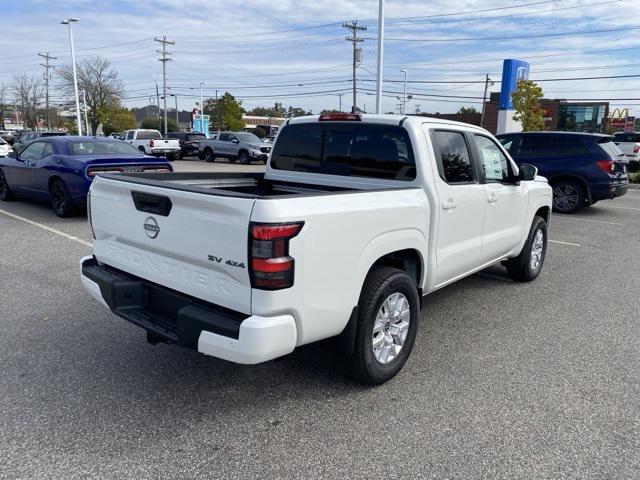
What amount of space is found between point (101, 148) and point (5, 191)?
338 cm

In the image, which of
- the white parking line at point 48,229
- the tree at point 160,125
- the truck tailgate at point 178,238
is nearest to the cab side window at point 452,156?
the truck tailgate at point 178,238

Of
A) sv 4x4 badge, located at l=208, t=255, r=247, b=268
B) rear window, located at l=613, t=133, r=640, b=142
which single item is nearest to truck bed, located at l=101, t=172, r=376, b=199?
sv 4x4 badge, located at l=208, t=255, r=247, b=268

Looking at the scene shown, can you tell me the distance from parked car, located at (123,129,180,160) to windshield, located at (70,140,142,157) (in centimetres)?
1754

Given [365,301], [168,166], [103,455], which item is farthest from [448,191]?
[168,166]

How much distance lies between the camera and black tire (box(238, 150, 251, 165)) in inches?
1052

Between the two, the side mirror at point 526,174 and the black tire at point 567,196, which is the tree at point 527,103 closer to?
the black tire at point 567,196

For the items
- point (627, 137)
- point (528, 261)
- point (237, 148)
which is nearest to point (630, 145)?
point (627, 137)

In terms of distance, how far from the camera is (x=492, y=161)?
4953 mm

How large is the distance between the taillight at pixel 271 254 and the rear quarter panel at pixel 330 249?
1.4 inches

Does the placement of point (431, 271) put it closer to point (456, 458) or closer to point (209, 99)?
point (456, 458)

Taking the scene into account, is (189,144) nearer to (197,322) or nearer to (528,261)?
(528,261)

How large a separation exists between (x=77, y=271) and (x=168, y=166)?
4.01 metres

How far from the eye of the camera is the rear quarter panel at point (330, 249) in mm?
2646

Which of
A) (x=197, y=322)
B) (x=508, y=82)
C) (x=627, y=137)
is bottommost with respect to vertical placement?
(x=197, y=322)
